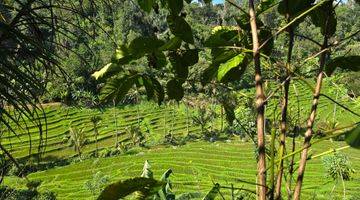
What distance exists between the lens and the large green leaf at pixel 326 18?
0.87m

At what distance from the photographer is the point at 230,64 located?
836 millimetres

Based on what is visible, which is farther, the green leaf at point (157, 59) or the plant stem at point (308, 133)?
the green leaf at point (157, 59)

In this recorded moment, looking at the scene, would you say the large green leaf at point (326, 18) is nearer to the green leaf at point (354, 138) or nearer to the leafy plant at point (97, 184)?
the green leaf at point (354, 138)

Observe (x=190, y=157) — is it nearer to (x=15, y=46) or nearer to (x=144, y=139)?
(x=144, y=139)

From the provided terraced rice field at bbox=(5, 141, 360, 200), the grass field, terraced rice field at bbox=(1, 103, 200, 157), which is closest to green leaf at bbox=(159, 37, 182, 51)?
the grass field

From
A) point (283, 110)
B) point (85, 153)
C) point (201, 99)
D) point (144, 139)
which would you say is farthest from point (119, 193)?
point (201, 99)

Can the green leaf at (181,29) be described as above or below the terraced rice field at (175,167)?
above

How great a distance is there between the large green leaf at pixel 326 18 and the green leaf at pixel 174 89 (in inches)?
11.7

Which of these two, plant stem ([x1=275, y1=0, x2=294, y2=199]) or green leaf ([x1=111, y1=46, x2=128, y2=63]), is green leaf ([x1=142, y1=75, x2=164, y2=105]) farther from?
plant stem ([x1=275, y1=0, x2=294, y2=199])

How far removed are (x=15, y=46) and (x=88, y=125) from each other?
44836mm

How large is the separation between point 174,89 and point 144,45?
20cm

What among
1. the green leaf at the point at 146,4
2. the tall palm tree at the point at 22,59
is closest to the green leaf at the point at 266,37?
the green leaf at the point at 146,4

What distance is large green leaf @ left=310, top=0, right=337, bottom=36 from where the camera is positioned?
871 millimetres

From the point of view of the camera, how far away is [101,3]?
1282mm
